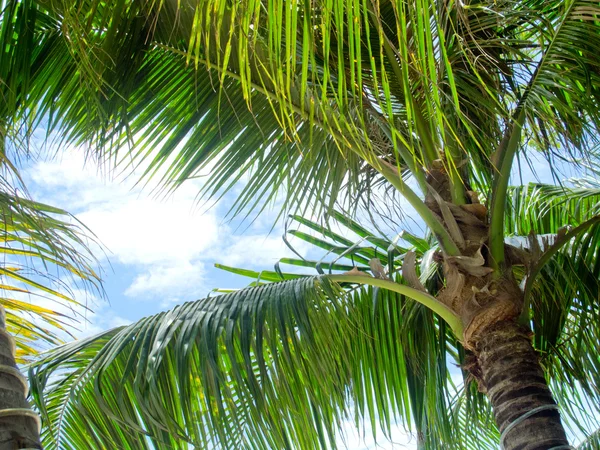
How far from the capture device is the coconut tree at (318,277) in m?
2.01

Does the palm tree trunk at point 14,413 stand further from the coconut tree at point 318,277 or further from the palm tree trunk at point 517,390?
the palm tree trunk at point 517,390

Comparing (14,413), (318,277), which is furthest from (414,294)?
(14,413)

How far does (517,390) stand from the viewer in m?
2.05

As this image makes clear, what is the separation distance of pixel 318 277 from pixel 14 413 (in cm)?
131

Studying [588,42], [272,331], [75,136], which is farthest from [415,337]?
[75,136]

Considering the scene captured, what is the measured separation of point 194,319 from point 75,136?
3.79ft

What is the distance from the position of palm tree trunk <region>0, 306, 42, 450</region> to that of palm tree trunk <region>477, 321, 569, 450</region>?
1376 millimetres

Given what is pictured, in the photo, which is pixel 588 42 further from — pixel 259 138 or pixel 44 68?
pixel 44 68

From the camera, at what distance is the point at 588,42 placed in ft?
7.50

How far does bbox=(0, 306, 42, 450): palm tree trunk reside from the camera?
3.44 feet

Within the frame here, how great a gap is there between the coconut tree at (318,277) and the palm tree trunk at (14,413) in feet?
1.68

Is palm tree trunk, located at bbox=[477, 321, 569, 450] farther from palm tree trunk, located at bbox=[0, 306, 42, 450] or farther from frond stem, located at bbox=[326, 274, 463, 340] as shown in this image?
palm tree trunk, located at bbox=[0, 306, 42, 450]

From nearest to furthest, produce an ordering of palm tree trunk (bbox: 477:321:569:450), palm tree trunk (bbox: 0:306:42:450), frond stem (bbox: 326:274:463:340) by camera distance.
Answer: palm tree trunk (bbox: 0:306:42:450) < palm tree trunk (bbox: 477:321:569:450) < frond stem (bbox: 326:274:463:340)

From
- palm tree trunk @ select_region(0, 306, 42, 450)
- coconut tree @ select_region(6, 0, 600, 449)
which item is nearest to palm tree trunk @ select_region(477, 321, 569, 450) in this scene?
coconut tree @ select_region(6, 0, 600, 449)
